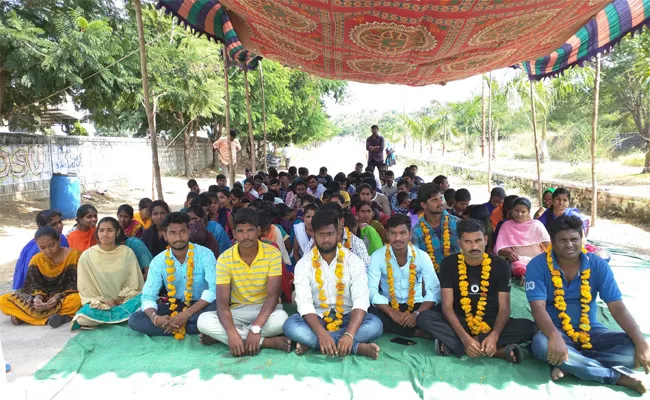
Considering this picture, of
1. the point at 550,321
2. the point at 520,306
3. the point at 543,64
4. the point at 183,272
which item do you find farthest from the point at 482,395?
the point at 543,64

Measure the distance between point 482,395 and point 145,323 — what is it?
8.31 feet

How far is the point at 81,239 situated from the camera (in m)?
4.66

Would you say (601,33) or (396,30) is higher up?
(601,33)

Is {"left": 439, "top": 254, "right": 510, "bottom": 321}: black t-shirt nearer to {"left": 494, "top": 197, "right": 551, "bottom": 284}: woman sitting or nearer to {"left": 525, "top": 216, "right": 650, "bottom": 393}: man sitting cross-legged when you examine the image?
{"left": 525, "top": 216, "right": 650, "bottom": 393}: man sitting cross-legged

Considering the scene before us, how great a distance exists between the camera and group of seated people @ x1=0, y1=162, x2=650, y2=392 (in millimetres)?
2973

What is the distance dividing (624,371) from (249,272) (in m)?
2.52

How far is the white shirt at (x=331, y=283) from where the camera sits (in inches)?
133

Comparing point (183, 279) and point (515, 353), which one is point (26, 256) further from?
point (515, 353)

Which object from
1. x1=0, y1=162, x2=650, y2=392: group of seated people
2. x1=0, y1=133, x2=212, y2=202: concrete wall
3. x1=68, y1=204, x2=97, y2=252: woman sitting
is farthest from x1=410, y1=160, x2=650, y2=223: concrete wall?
x1=0, y1=133, x2=212, y2=202: concrete wall

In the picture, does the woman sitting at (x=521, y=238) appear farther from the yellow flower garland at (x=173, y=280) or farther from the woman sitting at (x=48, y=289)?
the woman sitting at (x=48, y=289)

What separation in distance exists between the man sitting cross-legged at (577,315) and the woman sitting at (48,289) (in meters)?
3.79

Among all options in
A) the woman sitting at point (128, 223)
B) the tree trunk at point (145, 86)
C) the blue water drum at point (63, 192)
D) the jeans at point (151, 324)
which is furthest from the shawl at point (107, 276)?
the blue water drum at point (63, 192)

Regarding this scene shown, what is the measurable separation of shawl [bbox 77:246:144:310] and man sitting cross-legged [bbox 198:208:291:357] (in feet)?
3.46

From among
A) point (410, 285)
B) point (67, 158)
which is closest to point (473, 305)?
point (410, 285)
